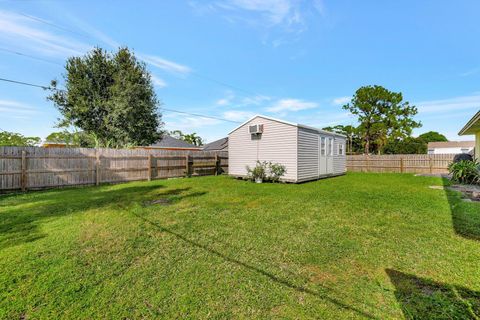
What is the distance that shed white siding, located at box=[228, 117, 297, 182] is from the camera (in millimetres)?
9945

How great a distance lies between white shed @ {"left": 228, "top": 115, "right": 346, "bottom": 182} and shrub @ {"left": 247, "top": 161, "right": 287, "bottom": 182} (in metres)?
0.19

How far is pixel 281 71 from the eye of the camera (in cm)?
1570

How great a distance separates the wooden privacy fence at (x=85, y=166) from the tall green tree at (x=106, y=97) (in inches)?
148

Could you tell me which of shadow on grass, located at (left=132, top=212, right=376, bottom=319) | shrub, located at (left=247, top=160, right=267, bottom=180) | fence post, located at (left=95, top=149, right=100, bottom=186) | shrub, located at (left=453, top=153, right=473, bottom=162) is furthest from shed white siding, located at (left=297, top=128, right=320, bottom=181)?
shrub, located at (left=453, top=153, right=473, bottom=162)

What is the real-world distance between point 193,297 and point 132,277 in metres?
0.82

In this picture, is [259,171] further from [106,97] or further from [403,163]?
[403,163]

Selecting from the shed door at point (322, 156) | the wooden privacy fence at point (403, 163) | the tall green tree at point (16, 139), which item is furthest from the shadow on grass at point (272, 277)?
the tall green tree at point (16, 139)

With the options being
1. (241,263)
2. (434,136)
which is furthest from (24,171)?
(434,136)

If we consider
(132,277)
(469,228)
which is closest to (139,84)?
(132,277)

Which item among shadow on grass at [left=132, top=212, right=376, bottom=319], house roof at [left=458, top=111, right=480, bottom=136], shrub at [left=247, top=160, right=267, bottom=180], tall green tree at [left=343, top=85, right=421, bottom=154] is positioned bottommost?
shadow on grass at [left=132, top=212, right=376, bottom=319]

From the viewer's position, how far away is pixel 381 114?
24.8 metres

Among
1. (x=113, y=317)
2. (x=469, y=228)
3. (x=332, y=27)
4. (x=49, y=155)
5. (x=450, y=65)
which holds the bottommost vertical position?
(x=113, y=317)

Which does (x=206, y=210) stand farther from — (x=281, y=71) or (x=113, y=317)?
(x=281, y=71)

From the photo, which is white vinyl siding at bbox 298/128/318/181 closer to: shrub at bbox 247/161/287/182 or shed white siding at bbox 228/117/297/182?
shed white siding at bbox 228/117/297/182
